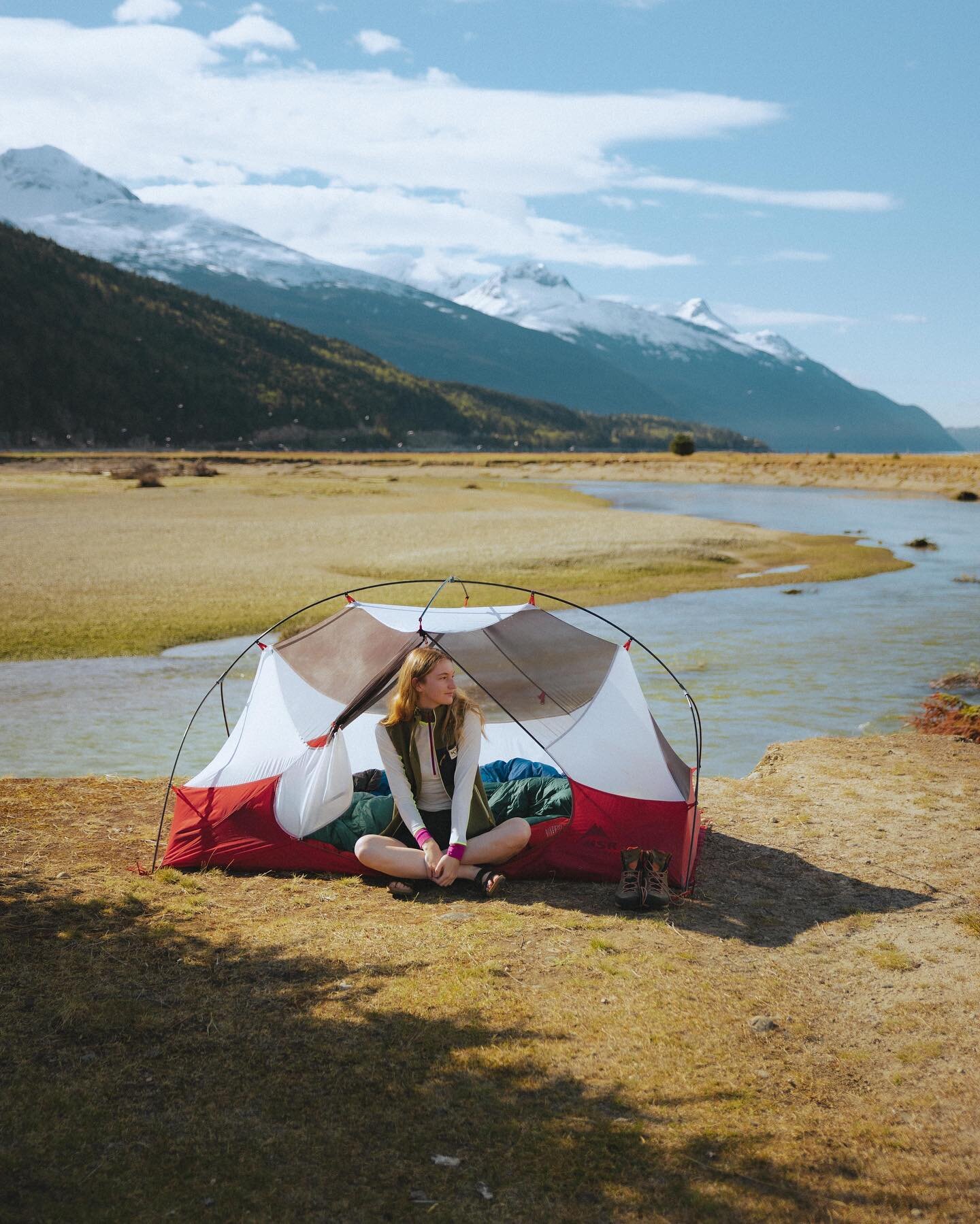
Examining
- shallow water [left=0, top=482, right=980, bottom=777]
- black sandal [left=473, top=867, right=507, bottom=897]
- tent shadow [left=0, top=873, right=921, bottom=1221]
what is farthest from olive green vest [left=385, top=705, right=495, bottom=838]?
shallow water [left=0, top=482, right=980, bottom=777]

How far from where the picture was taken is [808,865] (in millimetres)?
8797

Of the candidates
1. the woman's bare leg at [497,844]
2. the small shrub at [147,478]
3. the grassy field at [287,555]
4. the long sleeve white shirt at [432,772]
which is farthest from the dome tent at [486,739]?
the small shrub at [147,478]

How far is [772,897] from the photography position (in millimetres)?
8109

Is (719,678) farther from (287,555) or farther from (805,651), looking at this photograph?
(287,555)

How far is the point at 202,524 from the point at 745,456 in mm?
84827

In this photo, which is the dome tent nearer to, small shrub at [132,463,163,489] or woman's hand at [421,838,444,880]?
woman's hand at [421,838,444,880]

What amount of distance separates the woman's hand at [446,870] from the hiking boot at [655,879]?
1362 millimetres

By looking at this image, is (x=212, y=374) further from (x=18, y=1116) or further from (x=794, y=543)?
(x=18, y=1116)

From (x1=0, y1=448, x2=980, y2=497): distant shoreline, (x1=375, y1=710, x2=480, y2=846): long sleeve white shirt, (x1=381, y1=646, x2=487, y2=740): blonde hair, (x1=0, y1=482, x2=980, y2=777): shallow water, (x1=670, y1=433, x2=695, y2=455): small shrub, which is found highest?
(x1=670, y1=433, x2=695, y2=455): small shrub

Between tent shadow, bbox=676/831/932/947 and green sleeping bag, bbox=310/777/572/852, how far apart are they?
4.19 feet

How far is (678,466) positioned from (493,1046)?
108 meters

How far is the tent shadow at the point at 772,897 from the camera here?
7520 mm

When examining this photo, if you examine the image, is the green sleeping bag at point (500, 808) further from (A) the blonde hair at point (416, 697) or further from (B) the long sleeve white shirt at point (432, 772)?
(A) the blonde hair at point (416, 697)

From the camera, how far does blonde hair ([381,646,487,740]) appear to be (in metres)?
8.19
